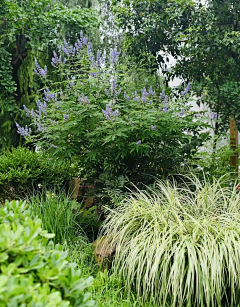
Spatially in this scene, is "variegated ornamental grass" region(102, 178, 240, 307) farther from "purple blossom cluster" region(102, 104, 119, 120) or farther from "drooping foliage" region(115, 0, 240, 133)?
"drooping foliage" region(115, 0, 240, 133)

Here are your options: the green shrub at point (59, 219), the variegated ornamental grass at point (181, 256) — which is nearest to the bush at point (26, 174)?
the green shrub at point (59, 219)

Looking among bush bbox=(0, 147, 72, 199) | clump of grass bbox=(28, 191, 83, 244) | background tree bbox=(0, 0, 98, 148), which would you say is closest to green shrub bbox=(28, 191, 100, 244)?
clump of grass bbox=(28, 191, 83, 244)

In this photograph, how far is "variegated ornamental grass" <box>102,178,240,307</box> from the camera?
1.97 metres

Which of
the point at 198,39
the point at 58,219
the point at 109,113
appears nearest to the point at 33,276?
the point at 58,219

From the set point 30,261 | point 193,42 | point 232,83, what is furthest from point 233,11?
point 30,261

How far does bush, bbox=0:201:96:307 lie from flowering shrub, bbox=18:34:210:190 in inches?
66.8

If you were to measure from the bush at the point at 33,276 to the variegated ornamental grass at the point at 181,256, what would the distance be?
3.44ft

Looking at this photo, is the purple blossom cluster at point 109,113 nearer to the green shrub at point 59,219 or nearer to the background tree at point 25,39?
the green shrub at point 59,219

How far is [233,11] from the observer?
383cm

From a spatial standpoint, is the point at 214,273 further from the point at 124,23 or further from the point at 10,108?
the point at 10,108

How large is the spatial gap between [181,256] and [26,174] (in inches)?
92.3

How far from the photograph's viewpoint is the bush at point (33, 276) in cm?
90

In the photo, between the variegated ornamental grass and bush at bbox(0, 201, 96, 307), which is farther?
the variegated ornamental grass

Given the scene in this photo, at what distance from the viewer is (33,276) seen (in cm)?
105
